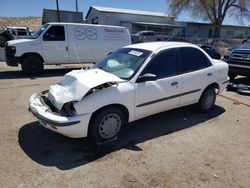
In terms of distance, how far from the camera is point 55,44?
10.6 m

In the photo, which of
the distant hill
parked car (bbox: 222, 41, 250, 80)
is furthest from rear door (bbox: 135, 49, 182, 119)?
the distant hill

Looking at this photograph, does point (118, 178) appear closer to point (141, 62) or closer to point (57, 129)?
point (57, 129)

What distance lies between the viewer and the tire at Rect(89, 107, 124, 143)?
3967 millimetres

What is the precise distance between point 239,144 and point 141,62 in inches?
85.6

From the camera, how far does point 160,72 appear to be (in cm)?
473

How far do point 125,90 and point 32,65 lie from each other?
24.0ft

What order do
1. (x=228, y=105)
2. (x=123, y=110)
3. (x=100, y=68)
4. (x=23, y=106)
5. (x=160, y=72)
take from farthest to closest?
(x=228, y=105) < (x=23, y=106) < (x=100, y=68) < (x=160, y=72) < (x=123, y=110)

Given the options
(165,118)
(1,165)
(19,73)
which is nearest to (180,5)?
(19,73)

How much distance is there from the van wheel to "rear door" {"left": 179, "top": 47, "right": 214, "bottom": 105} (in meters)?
7.04

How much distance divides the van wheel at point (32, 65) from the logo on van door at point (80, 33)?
185cm

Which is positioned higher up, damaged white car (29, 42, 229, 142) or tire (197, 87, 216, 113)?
damaged white car (29, 42, 229, 142)

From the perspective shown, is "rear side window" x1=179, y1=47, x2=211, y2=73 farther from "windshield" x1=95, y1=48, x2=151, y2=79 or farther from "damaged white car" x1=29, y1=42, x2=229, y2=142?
"windshield" x1=95, y1=48, x2=151, y2=79

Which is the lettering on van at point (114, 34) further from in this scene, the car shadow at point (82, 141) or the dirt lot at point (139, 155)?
the car shadow at point (82, 141)

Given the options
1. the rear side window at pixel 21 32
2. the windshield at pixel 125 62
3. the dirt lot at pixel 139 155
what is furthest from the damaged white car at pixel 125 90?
the rear side window at pixel 21 32
